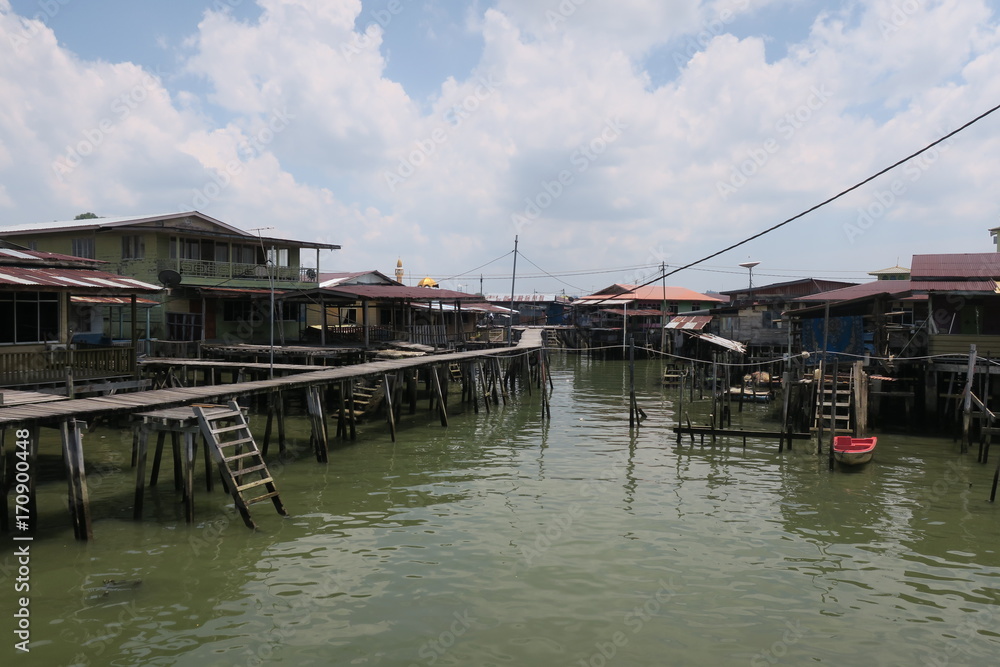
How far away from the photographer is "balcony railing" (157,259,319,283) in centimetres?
2938

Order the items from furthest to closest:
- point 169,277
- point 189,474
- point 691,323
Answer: point 691,323, point 169,277, point 189,474

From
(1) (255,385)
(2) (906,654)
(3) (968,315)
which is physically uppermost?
(3) (968,315)

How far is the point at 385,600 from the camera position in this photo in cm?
903

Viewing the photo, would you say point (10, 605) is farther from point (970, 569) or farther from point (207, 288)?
point (207, 288)

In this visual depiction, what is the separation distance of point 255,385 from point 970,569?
1389cm

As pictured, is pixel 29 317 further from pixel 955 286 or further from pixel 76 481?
pixel 955 286

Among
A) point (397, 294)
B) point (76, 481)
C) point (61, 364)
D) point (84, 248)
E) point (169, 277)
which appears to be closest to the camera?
point (76, 481)

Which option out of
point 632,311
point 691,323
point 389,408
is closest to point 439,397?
point 389,408

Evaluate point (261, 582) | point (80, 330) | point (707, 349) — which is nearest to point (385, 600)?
point (261, 582)

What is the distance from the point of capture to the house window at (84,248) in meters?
30.5

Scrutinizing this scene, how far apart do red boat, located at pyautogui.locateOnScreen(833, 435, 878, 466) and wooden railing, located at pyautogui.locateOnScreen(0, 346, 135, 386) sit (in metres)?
18.0

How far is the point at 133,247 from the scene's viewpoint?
29.7 meters

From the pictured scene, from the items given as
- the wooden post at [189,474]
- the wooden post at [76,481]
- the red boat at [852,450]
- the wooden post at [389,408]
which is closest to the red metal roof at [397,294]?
the wooden post at [389,408]

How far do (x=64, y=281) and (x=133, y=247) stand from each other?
14.6m
